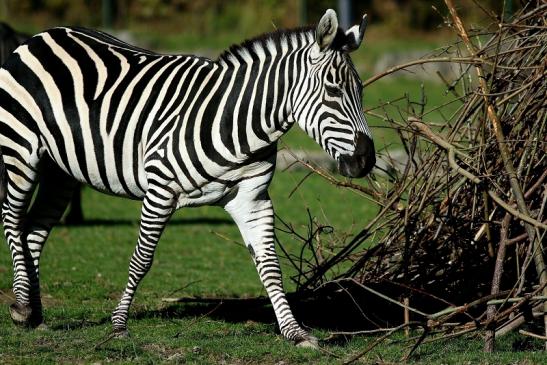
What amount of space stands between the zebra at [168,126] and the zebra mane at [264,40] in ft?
0.04

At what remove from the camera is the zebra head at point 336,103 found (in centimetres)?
710

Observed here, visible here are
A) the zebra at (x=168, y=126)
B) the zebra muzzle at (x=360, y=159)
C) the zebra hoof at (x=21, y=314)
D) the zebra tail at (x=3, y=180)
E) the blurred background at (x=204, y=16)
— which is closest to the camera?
the zebra muzzle at (x=360, y=159)

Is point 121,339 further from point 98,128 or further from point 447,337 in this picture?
point 447,337

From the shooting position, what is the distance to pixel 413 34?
29891 millimetres

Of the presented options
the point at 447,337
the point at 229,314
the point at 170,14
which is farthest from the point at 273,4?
the point at 447,337

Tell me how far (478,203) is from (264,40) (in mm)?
1954

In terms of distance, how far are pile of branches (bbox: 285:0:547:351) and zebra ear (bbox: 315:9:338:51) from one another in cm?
46

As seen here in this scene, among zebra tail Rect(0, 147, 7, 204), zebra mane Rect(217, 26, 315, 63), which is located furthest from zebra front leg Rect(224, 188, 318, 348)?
zebra tail Rect(0, 147, 7, 204)

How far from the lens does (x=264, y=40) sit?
771cm

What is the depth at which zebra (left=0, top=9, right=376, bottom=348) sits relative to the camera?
7324mm

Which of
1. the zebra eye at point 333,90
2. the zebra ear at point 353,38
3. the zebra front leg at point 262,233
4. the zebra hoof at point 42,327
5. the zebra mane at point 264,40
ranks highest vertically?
the zebra mane at point 264,40

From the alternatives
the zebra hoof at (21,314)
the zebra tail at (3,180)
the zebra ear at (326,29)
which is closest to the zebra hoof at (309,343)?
the zebra ear at (326,29)

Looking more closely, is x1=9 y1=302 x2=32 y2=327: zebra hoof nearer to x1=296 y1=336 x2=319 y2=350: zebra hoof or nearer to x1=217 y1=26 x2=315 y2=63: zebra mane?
x1=296 y1=336 x2=319 y2=350: zebra hoof

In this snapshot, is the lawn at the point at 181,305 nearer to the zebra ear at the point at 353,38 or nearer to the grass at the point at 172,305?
the grass at the point at 172,305
